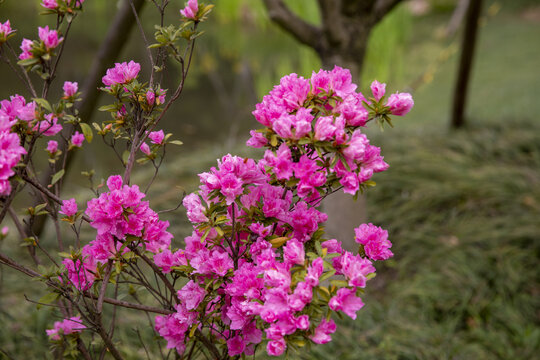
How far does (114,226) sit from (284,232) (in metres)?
0.31

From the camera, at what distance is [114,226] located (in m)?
0.82

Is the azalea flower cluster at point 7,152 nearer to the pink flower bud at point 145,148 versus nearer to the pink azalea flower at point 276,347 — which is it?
the pink flower bud at point 145,148

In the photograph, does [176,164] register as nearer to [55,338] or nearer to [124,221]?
[55,338]

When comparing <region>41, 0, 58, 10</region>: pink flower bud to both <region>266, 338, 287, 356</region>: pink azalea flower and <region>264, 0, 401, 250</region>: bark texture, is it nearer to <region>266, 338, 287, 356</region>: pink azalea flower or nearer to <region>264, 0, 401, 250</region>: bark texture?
<region>266, 338, 287, 356</region>: pink azalea flower

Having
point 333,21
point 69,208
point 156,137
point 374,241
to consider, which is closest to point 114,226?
point 69,208

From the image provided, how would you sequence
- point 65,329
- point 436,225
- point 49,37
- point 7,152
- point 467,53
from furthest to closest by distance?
point 467,53 < point 436,225 < point 65,329 < point 49,37 < point 7,152

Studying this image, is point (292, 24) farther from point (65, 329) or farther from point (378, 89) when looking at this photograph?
point (65, 329)

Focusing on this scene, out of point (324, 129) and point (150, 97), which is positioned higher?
point (150, 97)

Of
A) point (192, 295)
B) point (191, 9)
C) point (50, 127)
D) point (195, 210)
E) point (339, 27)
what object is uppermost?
point (339, 27)

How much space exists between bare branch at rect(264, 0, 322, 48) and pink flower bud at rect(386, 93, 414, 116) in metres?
1.35

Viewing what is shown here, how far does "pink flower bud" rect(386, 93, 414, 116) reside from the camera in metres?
0.81

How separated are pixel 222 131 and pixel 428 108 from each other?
8.24 feet

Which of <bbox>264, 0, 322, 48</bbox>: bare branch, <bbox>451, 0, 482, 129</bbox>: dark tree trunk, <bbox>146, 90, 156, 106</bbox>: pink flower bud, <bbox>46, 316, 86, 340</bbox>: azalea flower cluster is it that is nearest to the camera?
<bbox>146, 90, 156, 106</bbox>: pink flower bud

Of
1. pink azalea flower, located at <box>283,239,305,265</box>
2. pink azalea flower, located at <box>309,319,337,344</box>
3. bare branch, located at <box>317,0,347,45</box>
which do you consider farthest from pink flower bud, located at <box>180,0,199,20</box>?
bare branch, located at <box>317,0,347,45</box>
